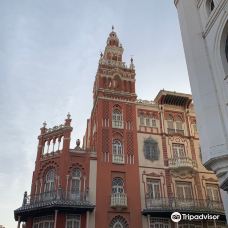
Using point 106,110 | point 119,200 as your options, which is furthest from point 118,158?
point 106,110

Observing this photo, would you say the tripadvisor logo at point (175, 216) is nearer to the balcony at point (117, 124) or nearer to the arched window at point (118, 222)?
the arched window at point (118, 222)

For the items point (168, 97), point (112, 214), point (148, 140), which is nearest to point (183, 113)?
point (168, 97)

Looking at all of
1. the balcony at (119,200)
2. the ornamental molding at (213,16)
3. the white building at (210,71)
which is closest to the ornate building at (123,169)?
the balcony at (119,200)

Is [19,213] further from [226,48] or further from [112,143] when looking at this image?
[226,48]

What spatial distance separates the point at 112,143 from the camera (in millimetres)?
28703

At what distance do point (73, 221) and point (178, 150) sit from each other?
11876mm

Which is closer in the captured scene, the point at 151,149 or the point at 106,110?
the point at 151,149

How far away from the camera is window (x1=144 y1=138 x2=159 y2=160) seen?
29.2m

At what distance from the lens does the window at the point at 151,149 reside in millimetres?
29172

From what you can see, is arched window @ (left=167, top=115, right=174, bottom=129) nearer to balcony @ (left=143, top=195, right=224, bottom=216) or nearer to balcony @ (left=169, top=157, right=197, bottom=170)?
balcony @ (left=169, top=157, right=197, bottom=170)

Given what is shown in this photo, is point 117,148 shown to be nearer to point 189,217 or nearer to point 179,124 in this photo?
point 179,124

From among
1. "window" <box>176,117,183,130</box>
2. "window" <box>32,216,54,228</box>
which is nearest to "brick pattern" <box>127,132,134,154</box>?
"window" <box>176,117,183,130</box>

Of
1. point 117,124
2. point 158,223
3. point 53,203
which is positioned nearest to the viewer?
point 53,203

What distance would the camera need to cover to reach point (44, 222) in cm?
2459
